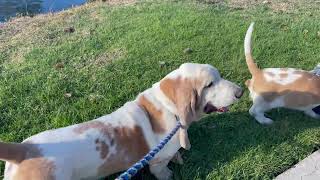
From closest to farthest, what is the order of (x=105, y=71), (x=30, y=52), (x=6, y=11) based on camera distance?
(x=105, y=71) < (x=30, y=52) < (x=6, y=11)

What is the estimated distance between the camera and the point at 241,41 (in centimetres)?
719

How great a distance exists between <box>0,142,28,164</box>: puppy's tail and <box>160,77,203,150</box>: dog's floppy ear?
1271 millimetres

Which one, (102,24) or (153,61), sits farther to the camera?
(102,24)

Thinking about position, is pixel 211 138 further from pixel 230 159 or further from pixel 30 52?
pixel 30 52

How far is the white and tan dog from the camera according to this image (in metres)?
3.95

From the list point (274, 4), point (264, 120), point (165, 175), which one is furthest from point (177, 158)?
point (274, 4)

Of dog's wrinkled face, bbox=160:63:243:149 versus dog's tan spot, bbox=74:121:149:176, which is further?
dog's wrinkled face, bbox=160:63:243:149

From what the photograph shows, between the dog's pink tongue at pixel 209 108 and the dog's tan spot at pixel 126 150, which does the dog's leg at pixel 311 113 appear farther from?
the dog's tan spot at pixel 126 150

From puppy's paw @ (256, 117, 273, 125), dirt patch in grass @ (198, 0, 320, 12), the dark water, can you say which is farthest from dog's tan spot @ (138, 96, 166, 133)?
the dark water

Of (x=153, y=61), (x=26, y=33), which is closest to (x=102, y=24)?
(x=26, y=33)

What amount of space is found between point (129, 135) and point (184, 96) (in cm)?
56

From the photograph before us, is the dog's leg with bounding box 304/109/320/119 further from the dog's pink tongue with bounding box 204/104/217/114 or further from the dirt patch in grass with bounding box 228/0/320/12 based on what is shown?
the dirt patch in grass with bounding box 228/0/320/12

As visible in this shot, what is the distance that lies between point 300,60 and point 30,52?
355 cm

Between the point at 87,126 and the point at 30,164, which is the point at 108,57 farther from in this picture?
the point at 30,164
